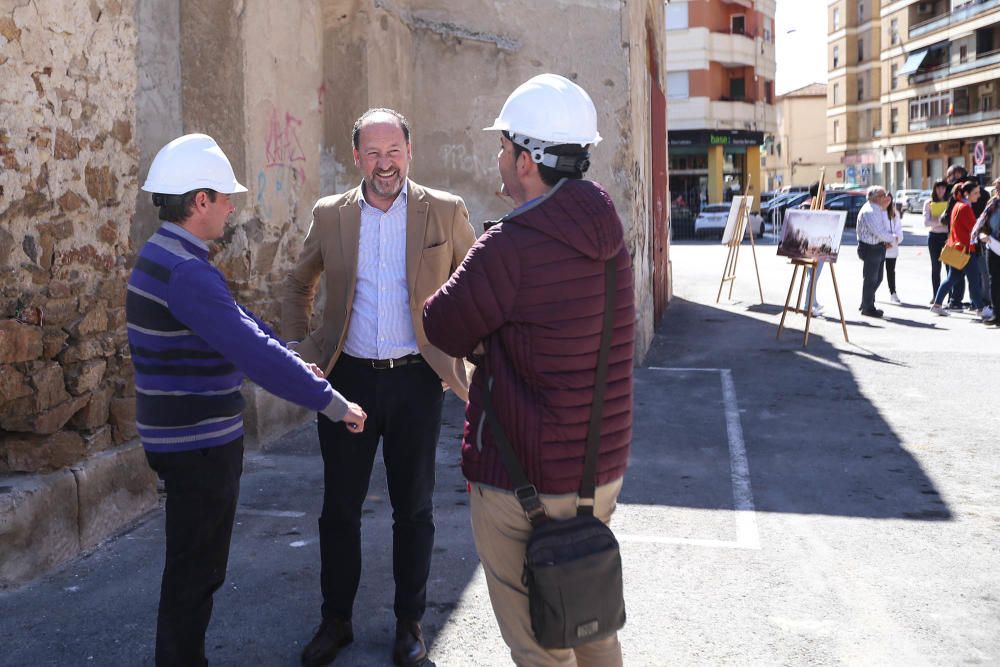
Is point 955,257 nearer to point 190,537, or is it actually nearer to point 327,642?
point 327,642

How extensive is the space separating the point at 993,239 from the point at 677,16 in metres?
36.0

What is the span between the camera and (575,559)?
2.54 meters

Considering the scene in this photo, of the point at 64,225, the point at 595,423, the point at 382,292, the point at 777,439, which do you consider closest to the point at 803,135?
the point at 777,439

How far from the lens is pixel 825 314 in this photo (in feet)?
46.9

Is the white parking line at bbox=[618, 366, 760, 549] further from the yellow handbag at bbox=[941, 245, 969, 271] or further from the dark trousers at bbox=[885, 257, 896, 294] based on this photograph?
the dark trousers at bbox=[885, 257, 896, 294]

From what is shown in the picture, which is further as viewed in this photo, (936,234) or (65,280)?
(936,234)

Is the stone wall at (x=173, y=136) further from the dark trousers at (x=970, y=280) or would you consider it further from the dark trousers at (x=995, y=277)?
the dark trousers at (x=970, y=280)

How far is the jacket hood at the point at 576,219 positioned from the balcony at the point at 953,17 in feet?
183

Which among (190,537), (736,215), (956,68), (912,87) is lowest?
(190,537)

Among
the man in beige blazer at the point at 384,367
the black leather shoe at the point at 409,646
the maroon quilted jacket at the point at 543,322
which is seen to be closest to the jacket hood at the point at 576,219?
the maroon quilted jacket at the point at 543,322

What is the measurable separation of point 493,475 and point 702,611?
1.97m

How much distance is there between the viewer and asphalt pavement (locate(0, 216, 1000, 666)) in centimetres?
396

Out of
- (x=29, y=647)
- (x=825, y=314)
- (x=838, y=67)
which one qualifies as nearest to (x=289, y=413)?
(x=29, y=647)

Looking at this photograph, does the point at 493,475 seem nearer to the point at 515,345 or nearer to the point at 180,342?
the point at 515,345
